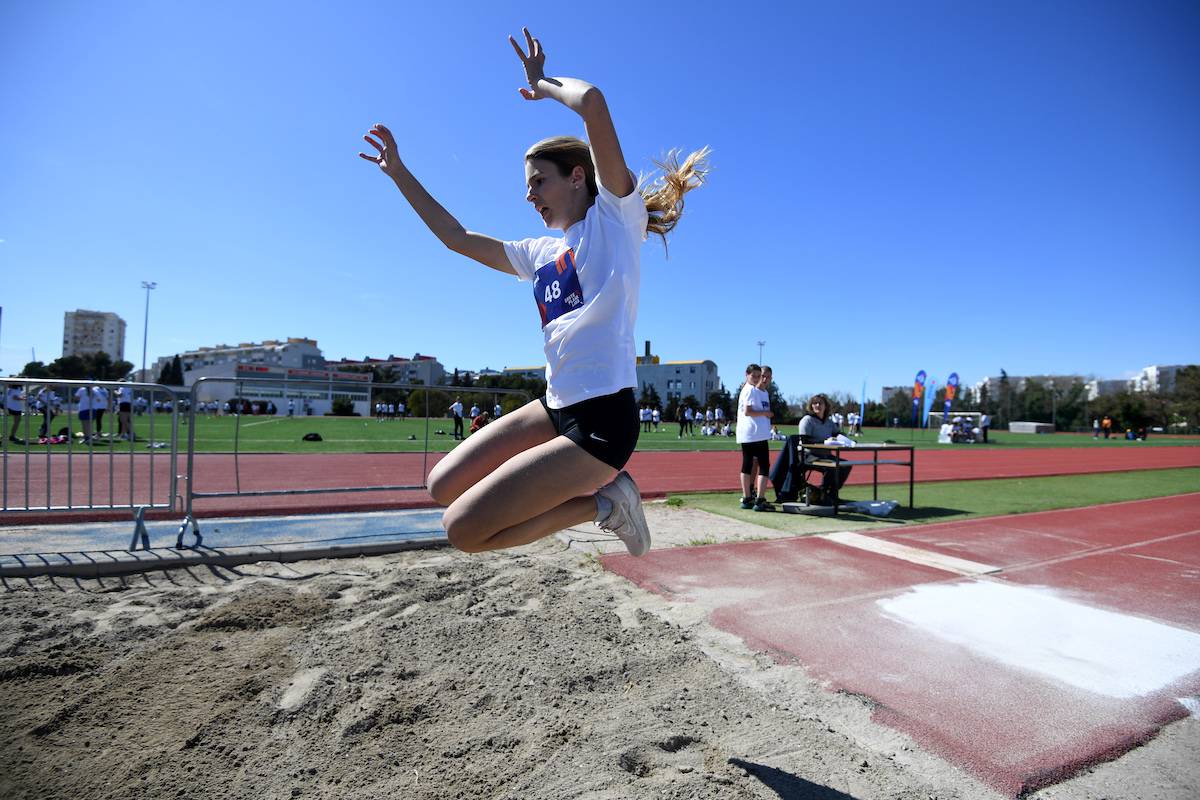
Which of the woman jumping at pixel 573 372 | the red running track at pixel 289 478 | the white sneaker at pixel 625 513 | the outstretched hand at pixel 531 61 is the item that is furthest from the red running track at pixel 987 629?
the red running track at pixel 289 478

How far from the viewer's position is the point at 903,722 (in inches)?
99.3

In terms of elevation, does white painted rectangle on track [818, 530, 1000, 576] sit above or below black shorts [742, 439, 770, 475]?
below

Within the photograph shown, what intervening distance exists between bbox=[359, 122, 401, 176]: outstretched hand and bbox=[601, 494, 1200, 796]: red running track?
302cm

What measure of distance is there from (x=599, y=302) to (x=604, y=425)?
17.0 inches

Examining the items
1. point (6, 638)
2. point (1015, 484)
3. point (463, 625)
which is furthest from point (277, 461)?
point (1015, 484)

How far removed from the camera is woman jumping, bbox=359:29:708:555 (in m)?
2.17

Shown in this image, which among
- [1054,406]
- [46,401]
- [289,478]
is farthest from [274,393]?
[1054,406]

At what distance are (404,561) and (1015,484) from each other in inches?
448

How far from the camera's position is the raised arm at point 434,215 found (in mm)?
2887

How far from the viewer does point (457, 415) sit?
32.4 ft

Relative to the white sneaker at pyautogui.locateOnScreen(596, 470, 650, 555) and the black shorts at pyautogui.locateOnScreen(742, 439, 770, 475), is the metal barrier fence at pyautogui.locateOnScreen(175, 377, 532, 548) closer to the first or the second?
the black shorts at pyautogui.locateOnScreen(742, 439, 770, 475)

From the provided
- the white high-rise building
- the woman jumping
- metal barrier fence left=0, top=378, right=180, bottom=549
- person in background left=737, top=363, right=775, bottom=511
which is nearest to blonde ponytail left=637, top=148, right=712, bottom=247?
the woman jumping

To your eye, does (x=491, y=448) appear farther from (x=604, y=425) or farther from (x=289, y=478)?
(x=289, y=478)

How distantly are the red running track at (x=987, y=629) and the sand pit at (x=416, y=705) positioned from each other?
211 mm
